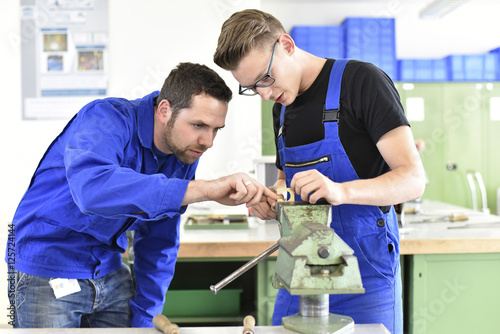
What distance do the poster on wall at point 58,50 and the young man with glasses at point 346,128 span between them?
122 inches

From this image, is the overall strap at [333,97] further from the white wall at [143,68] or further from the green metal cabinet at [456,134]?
the green metal cabinet at [456,134]

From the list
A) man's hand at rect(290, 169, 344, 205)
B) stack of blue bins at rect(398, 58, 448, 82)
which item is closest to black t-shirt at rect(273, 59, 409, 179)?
man's hand at rect(290, 169, 344, 205)

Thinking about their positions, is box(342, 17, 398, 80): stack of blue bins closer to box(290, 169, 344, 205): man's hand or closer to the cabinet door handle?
the cabinet door handle

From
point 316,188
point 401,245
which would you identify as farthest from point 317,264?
point 401,245

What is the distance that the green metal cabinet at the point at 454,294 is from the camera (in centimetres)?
222

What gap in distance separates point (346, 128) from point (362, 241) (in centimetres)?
32

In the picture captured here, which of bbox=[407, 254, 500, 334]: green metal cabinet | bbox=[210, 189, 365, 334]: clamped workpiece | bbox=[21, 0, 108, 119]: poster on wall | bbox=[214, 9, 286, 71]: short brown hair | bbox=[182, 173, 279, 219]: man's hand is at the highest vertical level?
bbox=[21, 0, 108, 119]: poster on wall

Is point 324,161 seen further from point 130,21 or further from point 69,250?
point 130,21

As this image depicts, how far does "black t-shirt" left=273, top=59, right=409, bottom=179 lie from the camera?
1219 millimetres

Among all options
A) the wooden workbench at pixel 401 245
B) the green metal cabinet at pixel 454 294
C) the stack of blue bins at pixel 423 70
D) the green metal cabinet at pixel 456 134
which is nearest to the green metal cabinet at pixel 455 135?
the green metal cabinet at pixel 456 134

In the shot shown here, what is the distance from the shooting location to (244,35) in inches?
49.1

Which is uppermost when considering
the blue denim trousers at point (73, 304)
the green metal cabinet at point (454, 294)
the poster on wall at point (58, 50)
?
the poster on wall at point (58, 50)

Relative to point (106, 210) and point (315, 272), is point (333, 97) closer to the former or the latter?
point (315, 272)

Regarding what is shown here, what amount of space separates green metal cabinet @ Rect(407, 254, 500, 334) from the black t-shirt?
1101mm
